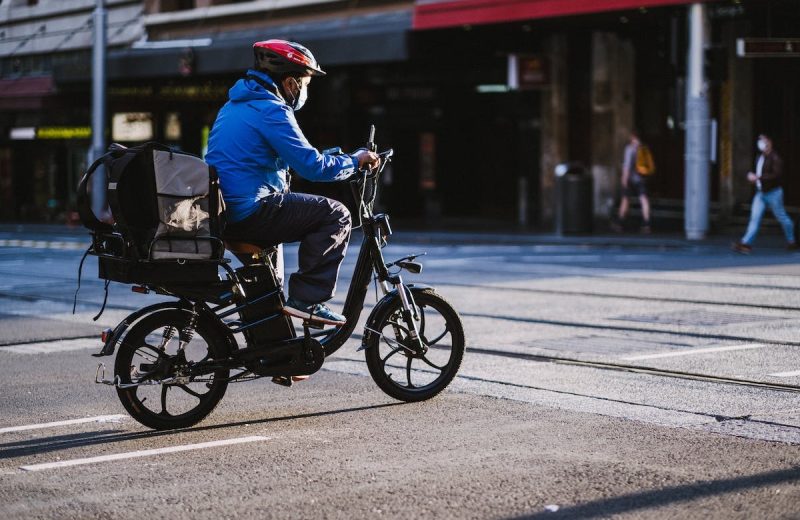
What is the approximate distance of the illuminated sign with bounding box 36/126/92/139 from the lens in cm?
3997

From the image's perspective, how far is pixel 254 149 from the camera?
6.86m

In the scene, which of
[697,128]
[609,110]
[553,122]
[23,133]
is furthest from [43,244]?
[23,133]

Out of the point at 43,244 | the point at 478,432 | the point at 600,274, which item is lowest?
the point at 43,244

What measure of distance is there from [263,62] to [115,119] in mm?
33312

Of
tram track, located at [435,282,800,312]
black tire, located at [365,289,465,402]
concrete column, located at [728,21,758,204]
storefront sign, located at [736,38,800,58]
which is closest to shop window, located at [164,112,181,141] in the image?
concrete column, located at [728,21,758,204]

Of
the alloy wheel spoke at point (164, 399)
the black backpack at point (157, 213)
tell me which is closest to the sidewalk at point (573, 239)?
the alloy wheel spoke at point (164, 399)

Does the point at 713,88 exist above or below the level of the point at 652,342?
above

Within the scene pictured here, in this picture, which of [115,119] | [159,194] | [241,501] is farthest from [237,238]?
[115,119]

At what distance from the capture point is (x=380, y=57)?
2888 centimetres

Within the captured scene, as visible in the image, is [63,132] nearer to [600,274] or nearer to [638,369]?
[600,274]

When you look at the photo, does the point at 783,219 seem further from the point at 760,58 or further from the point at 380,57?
the point at 380,57

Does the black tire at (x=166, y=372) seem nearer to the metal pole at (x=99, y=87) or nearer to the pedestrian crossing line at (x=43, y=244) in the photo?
the pedestrian crossing line at (x=43, y=244)

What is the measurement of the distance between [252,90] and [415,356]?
5.54 ft

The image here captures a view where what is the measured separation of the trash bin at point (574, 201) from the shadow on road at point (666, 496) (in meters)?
19.0
